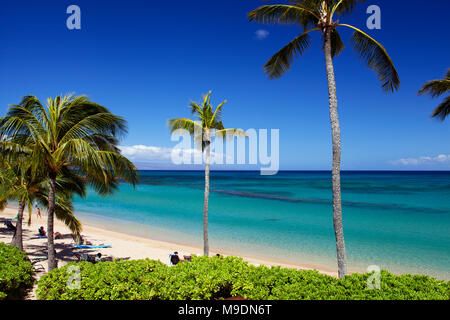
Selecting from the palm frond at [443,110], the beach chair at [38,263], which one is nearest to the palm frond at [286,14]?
the palm frond at [443,110]

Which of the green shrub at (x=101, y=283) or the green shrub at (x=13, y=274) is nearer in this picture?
the green shrub at (x=101, y=283)

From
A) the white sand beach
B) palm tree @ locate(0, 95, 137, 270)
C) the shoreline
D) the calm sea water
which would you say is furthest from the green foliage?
the calm sea water

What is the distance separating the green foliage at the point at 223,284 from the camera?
4.81 meters

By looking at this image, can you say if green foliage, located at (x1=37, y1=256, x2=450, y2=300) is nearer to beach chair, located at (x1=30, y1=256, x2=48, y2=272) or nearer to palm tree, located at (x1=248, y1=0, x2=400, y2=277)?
palm tree, located at (x1=248, y1=0, x2=400, y2=277)

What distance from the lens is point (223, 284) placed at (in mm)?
5539

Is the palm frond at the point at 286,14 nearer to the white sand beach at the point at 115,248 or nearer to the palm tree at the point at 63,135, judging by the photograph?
the palm tree at the point at 63,135

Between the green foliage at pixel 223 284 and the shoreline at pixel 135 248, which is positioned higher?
the green foliage at pixel 223 284

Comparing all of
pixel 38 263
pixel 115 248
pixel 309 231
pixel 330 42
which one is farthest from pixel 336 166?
pixel 309 231

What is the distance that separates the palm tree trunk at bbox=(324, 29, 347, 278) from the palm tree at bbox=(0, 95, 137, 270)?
6514 millimetres

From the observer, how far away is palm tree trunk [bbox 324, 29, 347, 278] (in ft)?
22.3

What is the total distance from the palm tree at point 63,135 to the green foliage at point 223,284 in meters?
2.87

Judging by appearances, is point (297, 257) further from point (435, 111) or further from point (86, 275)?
point (86, 275)
